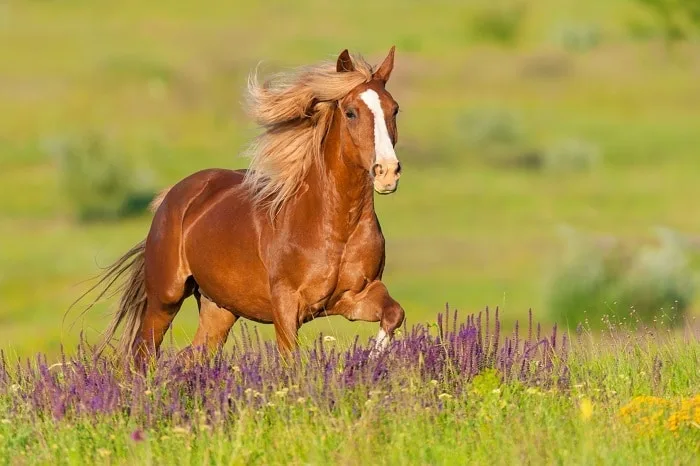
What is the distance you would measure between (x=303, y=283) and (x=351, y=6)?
57519 mm

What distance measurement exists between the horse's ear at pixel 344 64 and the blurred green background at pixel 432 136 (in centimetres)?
1149

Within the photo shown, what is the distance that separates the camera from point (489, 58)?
53.8m

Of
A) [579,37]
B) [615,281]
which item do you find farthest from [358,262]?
[579,37]

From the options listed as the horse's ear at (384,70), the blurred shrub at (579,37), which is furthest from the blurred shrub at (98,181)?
the horse's ear at (384,70)

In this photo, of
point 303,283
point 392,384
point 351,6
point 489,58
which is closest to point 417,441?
point 392,384

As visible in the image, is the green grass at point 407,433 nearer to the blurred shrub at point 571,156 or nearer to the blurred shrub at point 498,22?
the blurred shrub at point 571,156

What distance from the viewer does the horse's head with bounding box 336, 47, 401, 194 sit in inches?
274

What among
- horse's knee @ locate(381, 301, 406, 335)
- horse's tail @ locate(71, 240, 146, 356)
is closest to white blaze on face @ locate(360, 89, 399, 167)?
horse's knee @ locate(381, 301, 406, 335)

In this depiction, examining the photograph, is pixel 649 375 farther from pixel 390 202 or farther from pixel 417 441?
pixel 390 202

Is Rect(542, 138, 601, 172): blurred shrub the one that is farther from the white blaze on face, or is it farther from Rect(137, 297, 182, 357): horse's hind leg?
the white blaze on face

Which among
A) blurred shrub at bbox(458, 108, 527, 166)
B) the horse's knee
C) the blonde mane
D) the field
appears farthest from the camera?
blurred shrub at bbox(458, 108, 527, 166)

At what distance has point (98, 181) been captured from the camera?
41.1 m

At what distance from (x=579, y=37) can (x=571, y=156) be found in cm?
1442

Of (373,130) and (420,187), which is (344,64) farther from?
(420,187)
